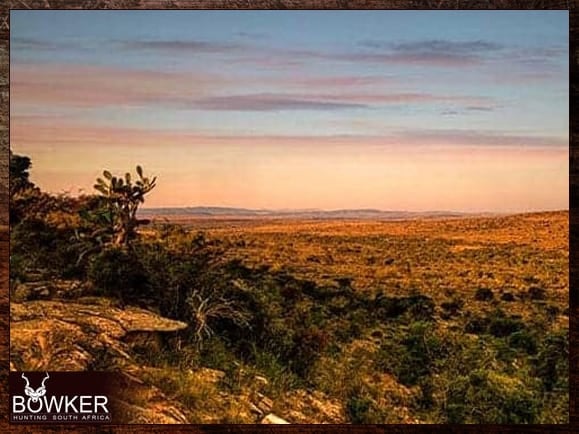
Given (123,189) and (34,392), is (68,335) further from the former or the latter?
(123,189)

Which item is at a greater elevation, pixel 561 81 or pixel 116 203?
pixel 561 81

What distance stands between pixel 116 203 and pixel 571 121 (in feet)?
5.38

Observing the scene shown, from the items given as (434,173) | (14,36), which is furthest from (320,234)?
(14,36)

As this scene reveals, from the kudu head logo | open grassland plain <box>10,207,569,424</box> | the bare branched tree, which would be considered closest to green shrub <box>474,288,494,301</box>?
open grassland plain <box>10,207,569,424</box>

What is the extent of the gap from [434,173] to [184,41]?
3.30ft

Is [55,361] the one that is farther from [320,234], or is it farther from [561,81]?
[561,81]

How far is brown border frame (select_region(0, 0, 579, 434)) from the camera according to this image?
509cm

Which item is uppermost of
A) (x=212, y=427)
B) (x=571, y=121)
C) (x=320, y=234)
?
(x=571, y=121)

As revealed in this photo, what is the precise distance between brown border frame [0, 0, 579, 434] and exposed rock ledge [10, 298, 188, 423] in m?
0.04

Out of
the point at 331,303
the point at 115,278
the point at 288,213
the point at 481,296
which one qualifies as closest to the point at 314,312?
the point at 331,303

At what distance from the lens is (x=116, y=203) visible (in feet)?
16.8

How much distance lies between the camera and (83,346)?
16.7 ft

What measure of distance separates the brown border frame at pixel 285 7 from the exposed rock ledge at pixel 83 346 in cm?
4

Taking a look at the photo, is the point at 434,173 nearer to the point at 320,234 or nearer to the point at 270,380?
the point at 320,234
